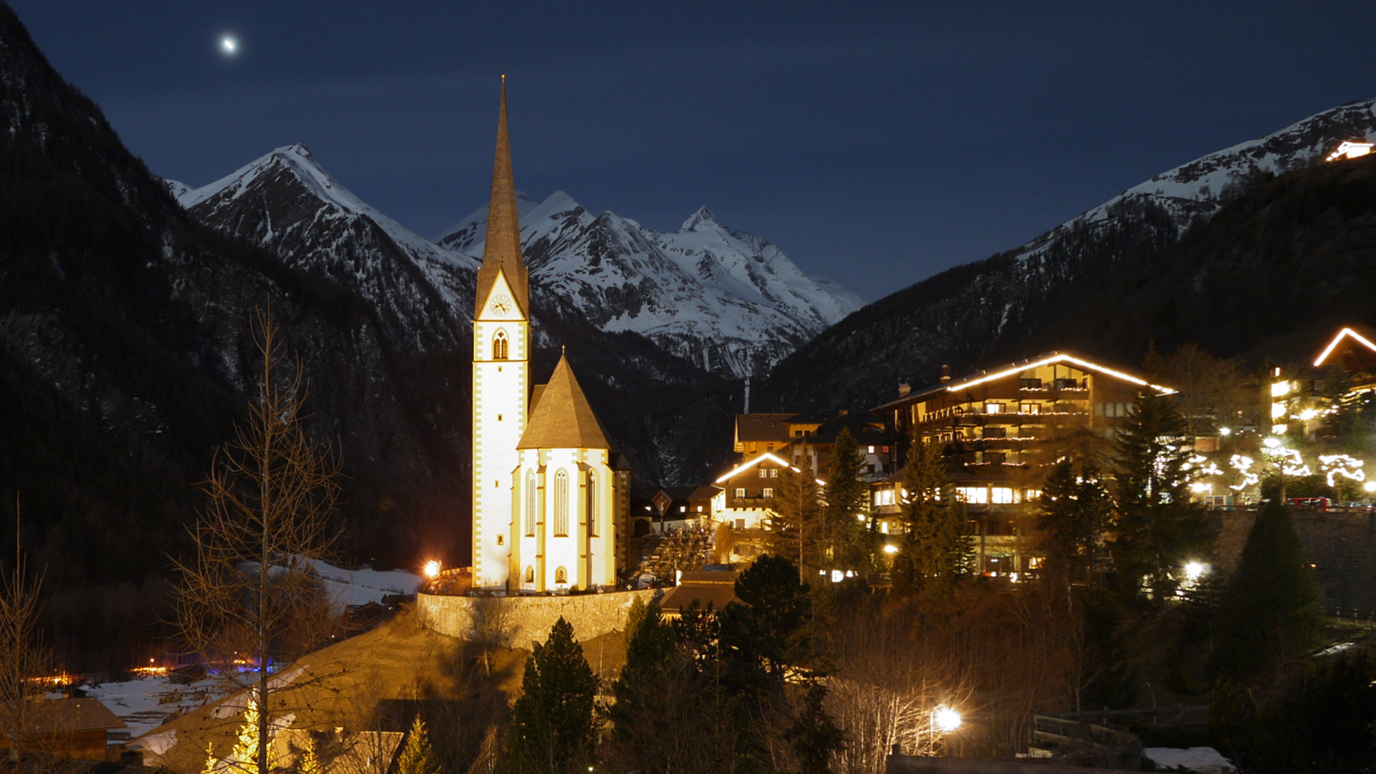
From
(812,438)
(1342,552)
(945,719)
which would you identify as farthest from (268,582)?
(812,438)

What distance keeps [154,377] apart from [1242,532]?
465 ft

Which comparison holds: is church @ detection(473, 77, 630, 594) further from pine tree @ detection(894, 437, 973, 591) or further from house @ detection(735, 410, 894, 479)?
pine tree @ detection(894, 437, 973, 591)

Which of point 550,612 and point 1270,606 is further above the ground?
point 1270,606

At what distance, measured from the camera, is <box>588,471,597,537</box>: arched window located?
65.8m

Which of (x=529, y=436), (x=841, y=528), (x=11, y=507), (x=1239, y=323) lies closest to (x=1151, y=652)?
(x=841, y=528)

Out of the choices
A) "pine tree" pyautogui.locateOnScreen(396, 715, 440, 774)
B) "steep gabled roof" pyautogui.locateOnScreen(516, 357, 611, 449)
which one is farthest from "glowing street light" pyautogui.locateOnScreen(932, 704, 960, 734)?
"steep gabled roof" pyautogui.locateOnScreen(516, 357, 611, 449)

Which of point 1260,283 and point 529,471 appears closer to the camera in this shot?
point 529,471

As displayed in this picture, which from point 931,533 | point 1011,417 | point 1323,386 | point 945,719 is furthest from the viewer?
point 1011,417

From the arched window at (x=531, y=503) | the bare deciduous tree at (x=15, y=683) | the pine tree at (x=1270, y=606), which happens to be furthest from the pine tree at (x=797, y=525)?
the bare deciduous tree at (x=15, y=683)

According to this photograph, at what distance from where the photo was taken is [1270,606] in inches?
1425

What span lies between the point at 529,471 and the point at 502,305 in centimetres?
1064

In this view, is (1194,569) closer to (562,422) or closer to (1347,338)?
(1347,338)

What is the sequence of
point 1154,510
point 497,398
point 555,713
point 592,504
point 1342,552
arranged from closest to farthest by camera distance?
point 555,713 → point 1342,552 → point 1154,510 → point 592,504 → point 497,398

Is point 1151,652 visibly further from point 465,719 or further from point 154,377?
point 154,377
